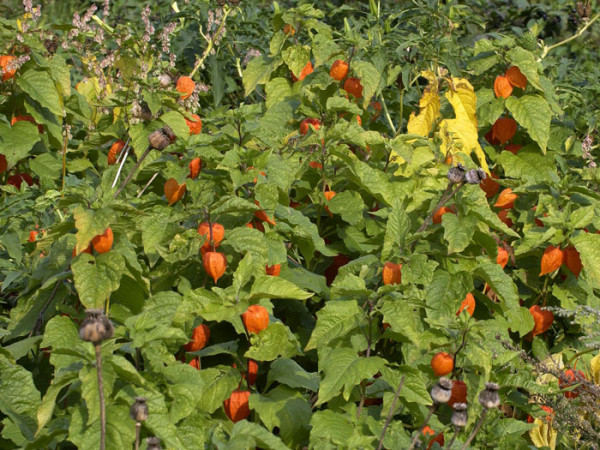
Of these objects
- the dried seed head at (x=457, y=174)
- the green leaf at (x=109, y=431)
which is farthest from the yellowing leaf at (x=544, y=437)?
the green leaf at (x=109, y=431)

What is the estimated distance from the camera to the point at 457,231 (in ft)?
8.11

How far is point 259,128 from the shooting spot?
2.85m

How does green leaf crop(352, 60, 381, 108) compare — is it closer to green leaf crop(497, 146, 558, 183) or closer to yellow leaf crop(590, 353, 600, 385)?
green leaf crop(497, 146, 558, 183)

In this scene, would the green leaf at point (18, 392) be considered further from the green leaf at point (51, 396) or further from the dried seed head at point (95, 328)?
the dried seed head at point (95, 328)

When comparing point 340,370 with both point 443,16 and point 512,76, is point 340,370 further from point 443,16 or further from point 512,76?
point 443,16

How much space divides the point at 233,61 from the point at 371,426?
10.1ft

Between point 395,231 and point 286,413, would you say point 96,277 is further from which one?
point 395,231

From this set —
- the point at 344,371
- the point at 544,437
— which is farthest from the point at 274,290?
the point at 544,437

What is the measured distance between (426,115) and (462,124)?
20 cm

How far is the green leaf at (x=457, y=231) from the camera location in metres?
2.45

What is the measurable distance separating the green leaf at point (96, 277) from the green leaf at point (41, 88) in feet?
3.88

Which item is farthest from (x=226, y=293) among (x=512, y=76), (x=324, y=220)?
(x=512, y=76)

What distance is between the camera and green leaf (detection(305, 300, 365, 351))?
88.6 inches

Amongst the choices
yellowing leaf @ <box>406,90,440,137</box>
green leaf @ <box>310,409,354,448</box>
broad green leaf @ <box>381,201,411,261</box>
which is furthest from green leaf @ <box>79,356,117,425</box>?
yellowing leaf @ <box>406,90,440,137</box>
